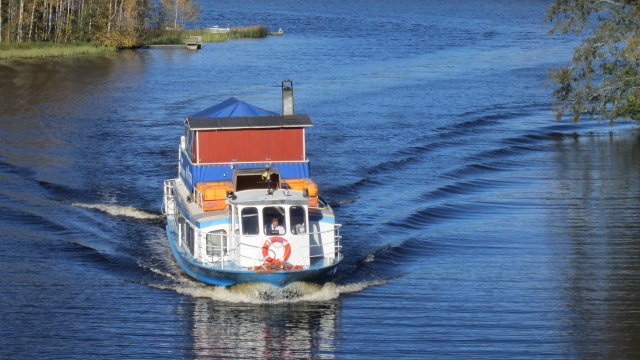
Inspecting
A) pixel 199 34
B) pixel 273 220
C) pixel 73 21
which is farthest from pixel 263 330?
pixel 199 34

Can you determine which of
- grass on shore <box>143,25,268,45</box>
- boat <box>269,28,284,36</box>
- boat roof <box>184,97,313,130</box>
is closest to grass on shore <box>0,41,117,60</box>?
grass on shore <box>143,25,268,45</box>

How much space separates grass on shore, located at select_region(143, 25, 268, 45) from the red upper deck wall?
8270 centimetres

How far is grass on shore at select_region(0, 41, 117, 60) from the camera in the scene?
3831 inches

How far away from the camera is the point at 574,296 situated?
30844 millimetres

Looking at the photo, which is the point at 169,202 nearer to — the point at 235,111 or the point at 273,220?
the point at 235,111

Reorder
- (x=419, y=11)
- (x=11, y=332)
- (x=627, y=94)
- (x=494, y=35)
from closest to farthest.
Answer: (x=11, y=332) → (x=627, y=94) → (x=494, y=35) → (x=419, y=11)

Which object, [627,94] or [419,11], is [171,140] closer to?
[627,94]

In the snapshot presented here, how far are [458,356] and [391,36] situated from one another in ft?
336

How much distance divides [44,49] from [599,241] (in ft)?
250

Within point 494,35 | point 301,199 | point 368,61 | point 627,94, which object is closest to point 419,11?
point 494,35

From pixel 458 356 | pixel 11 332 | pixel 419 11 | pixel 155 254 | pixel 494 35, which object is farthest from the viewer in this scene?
pixel 419 11

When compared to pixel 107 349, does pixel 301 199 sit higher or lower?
higher

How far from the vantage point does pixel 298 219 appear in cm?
2978

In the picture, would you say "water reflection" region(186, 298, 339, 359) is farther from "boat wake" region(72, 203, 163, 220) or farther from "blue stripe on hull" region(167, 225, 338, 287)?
"boat wake" region(72, 203, 163, 220)
